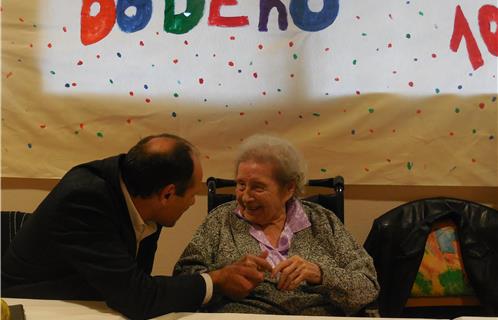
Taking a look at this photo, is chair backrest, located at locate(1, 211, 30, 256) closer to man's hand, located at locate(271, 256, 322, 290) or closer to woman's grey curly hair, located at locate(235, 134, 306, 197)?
woman's grey curly hair, located at locate(235, 134, 306, 197)

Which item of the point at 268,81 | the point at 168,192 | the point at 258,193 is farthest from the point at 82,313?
the point at 268,81

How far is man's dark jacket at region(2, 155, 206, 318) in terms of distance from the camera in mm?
1419

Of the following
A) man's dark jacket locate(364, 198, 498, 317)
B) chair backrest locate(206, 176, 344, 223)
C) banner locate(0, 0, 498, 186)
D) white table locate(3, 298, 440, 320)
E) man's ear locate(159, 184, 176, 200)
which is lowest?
man's dark jacket locate(364, 198, 498, 317)

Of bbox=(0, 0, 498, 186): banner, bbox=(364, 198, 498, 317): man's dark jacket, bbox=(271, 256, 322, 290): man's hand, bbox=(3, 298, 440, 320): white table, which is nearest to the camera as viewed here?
bbox=(3, 298, 440, 320): white table

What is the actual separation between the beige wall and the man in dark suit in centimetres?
105

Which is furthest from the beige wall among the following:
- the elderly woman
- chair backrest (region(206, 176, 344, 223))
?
the elderly woman

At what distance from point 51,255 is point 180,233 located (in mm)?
1246

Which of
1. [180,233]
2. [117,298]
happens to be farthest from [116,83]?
[117,298]

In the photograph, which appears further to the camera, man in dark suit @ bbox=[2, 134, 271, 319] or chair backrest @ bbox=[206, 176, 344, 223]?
chair backrest @ bbox=[206, 176, 344, 223]

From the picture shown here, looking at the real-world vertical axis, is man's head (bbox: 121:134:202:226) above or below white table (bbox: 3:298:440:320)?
above

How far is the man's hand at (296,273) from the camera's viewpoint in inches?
70.0

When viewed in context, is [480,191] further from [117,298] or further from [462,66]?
[117,298]

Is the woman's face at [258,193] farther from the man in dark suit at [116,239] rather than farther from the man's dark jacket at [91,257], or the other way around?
the man's dark jacket at [91,257]

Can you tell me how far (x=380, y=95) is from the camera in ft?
8.46
